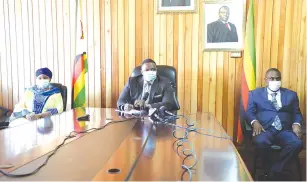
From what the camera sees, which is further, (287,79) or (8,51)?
(8,51)

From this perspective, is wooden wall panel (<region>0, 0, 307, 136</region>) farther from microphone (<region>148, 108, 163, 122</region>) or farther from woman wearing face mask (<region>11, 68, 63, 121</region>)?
microphone (<region>148, 108, 163, 122</region>)

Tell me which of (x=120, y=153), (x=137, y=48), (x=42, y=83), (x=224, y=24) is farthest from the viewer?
(x=137, y=48)

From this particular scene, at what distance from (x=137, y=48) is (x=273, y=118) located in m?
1.67

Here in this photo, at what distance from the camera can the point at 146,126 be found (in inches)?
74.4

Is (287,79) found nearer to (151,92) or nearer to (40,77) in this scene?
(151,92)

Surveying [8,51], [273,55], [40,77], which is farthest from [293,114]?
[8,51]

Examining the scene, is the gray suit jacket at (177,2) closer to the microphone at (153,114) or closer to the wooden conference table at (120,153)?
the microphone at (153,114)

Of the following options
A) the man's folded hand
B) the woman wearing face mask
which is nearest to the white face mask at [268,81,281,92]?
the man's folded hand

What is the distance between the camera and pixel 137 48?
3525 mm

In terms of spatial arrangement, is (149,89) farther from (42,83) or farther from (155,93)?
(42,83)

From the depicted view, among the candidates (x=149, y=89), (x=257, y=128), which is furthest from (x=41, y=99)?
(x=257, y=128)

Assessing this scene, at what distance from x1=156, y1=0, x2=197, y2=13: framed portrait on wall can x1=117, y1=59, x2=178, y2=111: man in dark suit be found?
947 mm

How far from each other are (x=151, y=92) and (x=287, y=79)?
1.64 m

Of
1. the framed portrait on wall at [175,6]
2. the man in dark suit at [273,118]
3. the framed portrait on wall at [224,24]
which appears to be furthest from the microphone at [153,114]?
the framed portrait on wall at [175,6]
